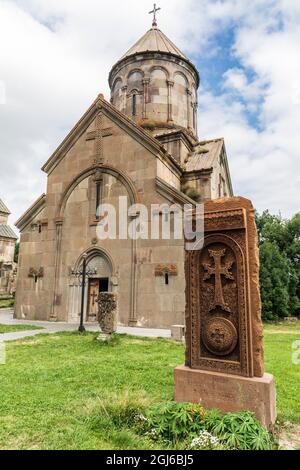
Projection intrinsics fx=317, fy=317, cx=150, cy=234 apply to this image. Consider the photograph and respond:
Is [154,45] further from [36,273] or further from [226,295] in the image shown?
[226,295]

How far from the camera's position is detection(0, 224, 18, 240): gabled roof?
30.5 m

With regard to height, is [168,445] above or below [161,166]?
below

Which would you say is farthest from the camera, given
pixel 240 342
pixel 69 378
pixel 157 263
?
pixel 157 263

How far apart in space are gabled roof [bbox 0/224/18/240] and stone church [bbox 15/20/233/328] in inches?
701

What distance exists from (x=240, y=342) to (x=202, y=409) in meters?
0.85

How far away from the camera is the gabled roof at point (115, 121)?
12602mm

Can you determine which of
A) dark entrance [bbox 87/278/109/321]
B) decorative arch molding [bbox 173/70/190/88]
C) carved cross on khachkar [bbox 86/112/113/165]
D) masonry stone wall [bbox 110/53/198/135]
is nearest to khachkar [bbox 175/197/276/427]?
dark entrance [bbox 87/278/109/321]

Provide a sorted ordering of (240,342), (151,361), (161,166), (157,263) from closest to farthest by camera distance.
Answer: (240,342) → (151,361) → (157,263) → (161,166)

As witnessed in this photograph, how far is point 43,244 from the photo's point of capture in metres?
14.0

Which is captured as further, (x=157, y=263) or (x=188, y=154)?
(x=188, y=154)

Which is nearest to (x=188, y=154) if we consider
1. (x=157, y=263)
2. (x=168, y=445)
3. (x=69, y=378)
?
(x=157, y=263)

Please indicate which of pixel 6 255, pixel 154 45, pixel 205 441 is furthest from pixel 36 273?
pixel 6 255

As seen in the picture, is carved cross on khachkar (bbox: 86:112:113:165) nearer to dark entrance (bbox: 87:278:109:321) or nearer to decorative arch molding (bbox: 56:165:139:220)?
decorative arch molding (bbox: 56:165:139:220)
